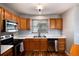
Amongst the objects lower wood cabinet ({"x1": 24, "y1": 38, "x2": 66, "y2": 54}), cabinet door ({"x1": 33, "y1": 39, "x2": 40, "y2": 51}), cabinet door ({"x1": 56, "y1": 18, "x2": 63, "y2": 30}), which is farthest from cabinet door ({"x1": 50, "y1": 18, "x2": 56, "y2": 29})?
cabinet door ({"x1": 33, "y1": 39, "x2": 40, "y2": 51})

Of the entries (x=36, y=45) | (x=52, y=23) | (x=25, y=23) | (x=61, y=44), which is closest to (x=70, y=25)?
(x=61, y=44)

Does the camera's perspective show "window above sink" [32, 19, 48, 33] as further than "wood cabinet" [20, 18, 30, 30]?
Yes

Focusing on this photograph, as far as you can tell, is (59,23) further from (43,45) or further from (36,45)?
(36,45)

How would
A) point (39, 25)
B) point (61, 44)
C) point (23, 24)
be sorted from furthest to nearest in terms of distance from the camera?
1. point (39, 25)
2. point (23, 24)
3. point (61, 44)

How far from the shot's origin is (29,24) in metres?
7.29

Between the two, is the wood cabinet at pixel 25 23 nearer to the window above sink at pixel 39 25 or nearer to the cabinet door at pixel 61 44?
the window above sink at pixel 39 25

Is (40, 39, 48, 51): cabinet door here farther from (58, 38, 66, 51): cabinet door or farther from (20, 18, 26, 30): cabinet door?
(20, 18, 26, 30): cabinet door

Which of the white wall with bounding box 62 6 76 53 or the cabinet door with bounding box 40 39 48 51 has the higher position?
the white wall with bounding box 62 6 76 53

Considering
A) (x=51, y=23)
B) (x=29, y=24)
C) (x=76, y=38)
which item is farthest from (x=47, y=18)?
(x=76, y=38)

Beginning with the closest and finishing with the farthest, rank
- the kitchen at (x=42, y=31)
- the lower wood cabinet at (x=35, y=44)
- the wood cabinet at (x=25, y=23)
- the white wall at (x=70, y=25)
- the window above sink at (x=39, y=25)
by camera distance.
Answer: the white wall at (x=70, y=25)
the kitchen at (x=42, y=31)
the lower wood cabinet at (x=35, y=44)
the wood cabinet at (x=25, y=23)
the window above sink at (x=39, y=25)

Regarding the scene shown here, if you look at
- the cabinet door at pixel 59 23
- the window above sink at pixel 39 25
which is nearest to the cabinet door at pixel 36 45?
the window above sink at pixel 39 25

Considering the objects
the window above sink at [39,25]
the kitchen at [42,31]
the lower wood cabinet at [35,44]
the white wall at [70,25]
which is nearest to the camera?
the white wall at [70,25]

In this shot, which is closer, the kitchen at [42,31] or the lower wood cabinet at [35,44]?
the kitchen at [42,31]

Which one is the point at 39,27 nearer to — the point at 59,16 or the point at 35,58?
the point at 59,16
